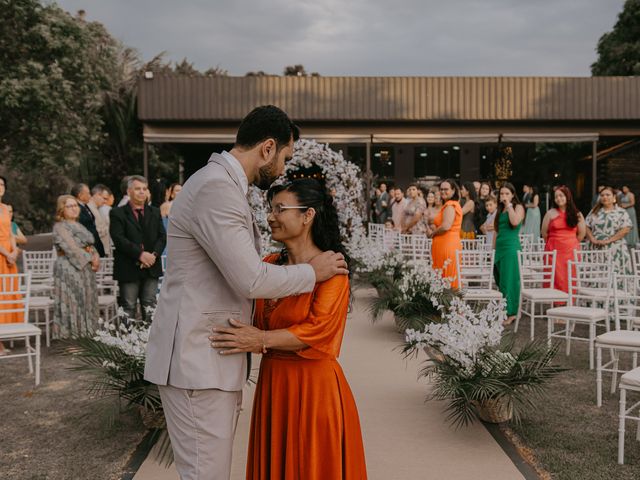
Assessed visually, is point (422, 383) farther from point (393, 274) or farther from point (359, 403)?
point (393, 274)

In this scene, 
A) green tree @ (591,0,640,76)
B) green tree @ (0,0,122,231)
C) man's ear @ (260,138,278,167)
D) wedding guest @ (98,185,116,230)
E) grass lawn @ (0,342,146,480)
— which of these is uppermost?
green tree @ (591,0,640,76)

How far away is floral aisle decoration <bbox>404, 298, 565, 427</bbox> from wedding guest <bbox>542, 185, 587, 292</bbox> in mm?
4846

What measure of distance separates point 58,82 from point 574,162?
19.6 meters

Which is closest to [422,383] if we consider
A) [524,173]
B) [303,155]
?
[303,155]

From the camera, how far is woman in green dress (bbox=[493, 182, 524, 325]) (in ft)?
28.8

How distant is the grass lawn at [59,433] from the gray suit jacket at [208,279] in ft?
7.09

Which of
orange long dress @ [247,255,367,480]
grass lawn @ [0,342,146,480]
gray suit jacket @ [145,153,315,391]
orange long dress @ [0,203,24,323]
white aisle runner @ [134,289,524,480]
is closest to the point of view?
gray suit jacket @ [145,153,315,391]

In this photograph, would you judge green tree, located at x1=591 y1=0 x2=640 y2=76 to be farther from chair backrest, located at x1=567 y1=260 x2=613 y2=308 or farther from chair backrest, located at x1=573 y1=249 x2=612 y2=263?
chair backrest, located at x1=567 y1=260 x2=613 y2=308

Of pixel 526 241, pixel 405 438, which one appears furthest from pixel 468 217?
pixel 405 438

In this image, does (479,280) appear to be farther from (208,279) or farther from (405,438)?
(208,279)

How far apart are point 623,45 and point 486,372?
3221cm

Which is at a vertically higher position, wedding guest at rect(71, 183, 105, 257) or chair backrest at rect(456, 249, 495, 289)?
wedding guest at rect(71, 183, 105, 257)

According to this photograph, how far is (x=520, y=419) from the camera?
15.7 ft

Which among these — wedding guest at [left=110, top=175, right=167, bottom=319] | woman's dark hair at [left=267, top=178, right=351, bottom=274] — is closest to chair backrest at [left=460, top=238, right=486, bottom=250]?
wedding guest at [left=110, top=175, right=167, bottom=319]
